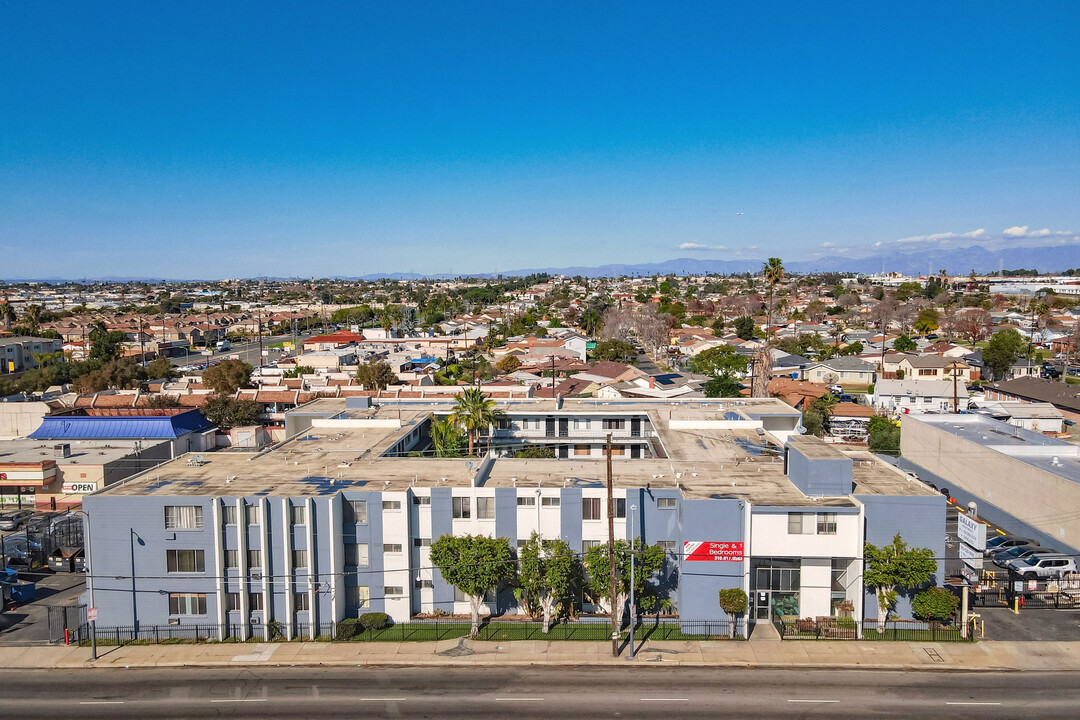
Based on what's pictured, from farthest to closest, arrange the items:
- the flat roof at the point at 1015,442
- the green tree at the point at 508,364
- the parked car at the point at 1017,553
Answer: the green tree at the point at 508,364
the flat roof at the point at 1015,442
the parked car at the point at 1017,553

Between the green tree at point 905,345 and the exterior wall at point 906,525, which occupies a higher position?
the green tree at point 905,345

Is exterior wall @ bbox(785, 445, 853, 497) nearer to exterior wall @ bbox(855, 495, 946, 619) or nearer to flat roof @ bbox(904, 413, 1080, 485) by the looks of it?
exterior wall @ bbox(855, 495, 946, 619)

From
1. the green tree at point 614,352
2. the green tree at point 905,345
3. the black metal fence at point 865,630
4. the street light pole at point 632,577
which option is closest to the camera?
the street light pole at point 632,577

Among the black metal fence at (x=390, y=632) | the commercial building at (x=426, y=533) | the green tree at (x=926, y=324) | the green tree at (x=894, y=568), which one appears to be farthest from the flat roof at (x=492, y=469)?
the green tree at (x=926, y=324)

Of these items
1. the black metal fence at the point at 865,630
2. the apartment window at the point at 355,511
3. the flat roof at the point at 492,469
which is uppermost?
the flat roof at the point at 492,469

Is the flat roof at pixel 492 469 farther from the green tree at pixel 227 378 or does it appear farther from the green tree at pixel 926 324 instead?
the green tree at pixel 926 324

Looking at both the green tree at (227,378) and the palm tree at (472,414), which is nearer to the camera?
the palm tree at (472,414)
